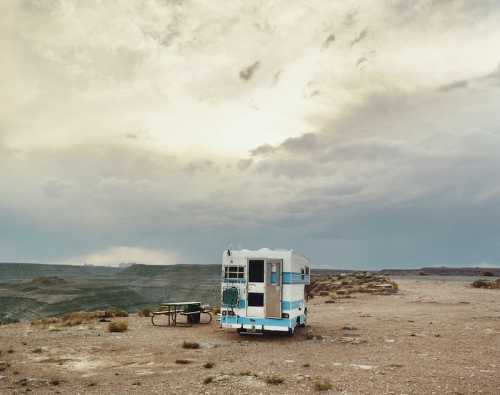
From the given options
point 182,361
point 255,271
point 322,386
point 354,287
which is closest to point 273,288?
point 255,271

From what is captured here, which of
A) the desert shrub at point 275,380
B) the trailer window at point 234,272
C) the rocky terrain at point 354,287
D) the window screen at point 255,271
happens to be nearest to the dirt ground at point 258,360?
the desert shrub at point 275,380

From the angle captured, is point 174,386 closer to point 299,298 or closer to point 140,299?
point 299,298

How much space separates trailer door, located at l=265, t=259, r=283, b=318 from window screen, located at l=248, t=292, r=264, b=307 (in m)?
0.28

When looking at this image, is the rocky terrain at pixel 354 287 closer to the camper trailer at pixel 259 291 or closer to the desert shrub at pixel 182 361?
the camper trailer at pixel 259 291

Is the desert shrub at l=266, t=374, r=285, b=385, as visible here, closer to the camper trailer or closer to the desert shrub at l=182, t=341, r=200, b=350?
the desert shrub at l=182, t=341, r=200, b=350

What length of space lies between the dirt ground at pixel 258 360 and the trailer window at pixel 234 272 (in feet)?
8.76

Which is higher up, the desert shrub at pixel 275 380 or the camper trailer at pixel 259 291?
the camper trailer at pixel 259 291

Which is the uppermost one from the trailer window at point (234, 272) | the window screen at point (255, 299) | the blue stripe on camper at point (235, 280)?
the trailer window at point (234, 272)

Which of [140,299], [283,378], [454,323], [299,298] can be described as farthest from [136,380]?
[140,299]

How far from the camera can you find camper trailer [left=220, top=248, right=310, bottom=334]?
18750 millimetres

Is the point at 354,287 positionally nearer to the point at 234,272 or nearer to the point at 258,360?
the point at 234,272

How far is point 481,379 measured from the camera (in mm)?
12172

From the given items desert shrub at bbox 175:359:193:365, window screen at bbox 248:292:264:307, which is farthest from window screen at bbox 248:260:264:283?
desert shrub at bbox 175:359:193:365

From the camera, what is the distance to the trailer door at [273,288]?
740 inches
